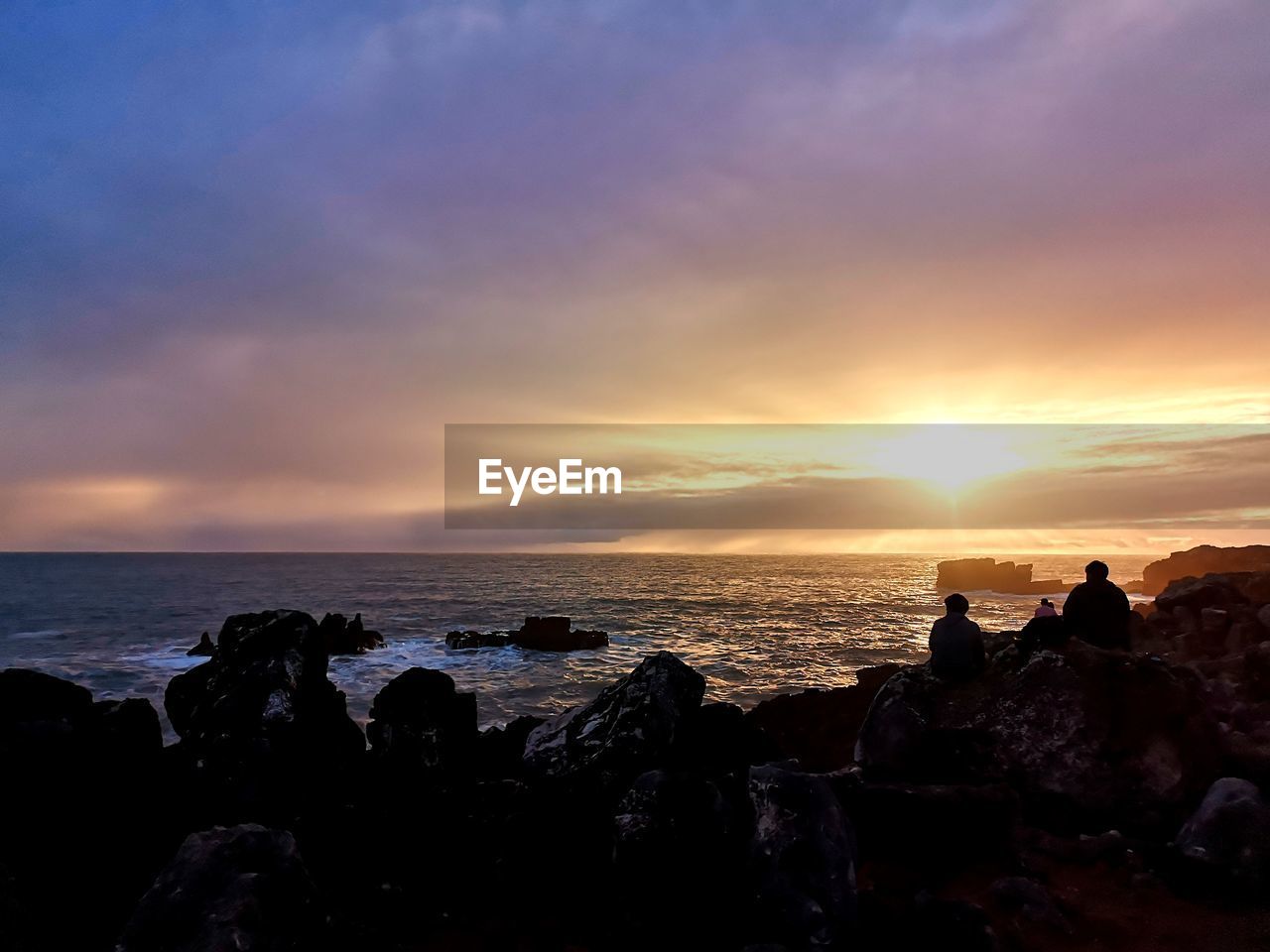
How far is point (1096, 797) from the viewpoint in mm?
9227

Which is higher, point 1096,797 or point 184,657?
point 1096,797

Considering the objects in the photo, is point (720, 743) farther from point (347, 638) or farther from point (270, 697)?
point (347, 638)

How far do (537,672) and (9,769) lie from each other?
24.4m

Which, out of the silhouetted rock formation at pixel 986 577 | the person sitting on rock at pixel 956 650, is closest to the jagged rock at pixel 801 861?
the person sitting on rock at pixel 956 650

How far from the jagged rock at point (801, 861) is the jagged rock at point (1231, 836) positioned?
12.9 feet

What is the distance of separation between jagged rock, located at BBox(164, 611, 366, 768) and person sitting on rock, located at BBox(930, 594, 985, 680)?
35.0 feet

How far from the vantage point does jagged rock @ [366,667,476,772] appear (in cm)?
1216

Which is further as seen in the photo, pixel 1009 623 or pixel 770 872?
pixel 1009 623

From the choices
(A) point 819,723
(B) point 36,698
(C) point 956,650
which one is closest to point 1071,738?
(C) point 956,650

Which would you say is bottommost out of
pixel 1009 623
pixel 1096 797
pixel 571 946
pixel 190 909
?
pixel 1009 623

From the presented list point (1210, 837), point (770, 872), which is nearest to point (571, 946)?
point (770, 872)

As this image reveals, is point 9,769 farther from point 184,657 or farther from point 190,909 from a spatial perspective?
point 184,657

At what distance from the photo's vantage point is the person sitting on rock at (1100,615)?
465 inches

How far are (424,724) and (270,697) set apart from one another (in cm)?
333
